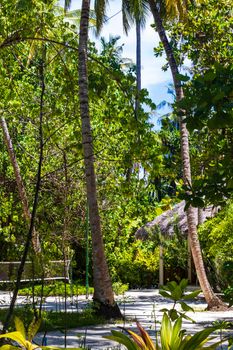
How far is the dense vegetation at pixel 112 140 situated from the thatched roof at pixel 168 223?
0.30 meters

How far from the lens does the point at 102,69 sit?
10797 mm

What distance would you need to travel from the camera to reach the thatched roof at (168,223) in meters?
20.0

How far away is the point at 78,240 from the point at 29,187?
2.22 meters

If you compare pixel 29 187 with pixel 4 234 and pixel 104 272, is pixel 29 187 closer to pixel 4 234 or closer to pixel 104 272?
pixel 4 234

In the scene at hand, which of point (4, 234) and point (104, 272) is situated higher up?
point (4, 234)

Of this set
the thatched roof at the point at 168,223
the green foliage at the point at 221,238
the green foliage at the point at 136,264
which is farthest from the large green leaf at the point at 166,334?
the green foliage at the point at 136,264

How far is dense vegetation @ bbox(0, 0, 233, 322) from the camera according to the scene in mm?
2758

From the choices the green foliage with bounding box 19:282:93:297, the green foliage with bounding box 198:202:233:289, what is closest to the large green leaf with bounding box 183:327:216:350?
the green foliage with bounding box 19:282:93:297

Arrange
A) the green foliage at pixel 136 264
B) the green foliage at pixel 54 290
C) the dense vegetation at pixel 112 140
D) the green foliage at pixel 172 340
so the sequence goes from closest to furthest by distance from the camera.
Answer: the green foliage at pixel 172 340 < the dense vegetation at pixel 112 140 < the green foliage at pixel 54 290 < the green foliage at pixel 136 264

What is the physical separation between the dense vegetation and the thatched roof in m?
0.30

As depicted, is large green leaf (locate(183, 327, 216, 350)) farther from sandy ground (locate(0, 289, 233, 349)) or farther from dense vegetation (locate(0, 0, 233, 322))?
sandy ground (locate(0, 289, 233, 349))

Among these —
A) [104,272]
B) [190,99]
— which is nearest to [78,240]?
[104,272]

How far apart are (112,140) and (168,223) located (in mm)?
3916

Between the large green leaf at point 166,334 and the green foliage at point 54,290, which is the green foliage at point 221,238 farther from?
the large green leaf at point 166,334
